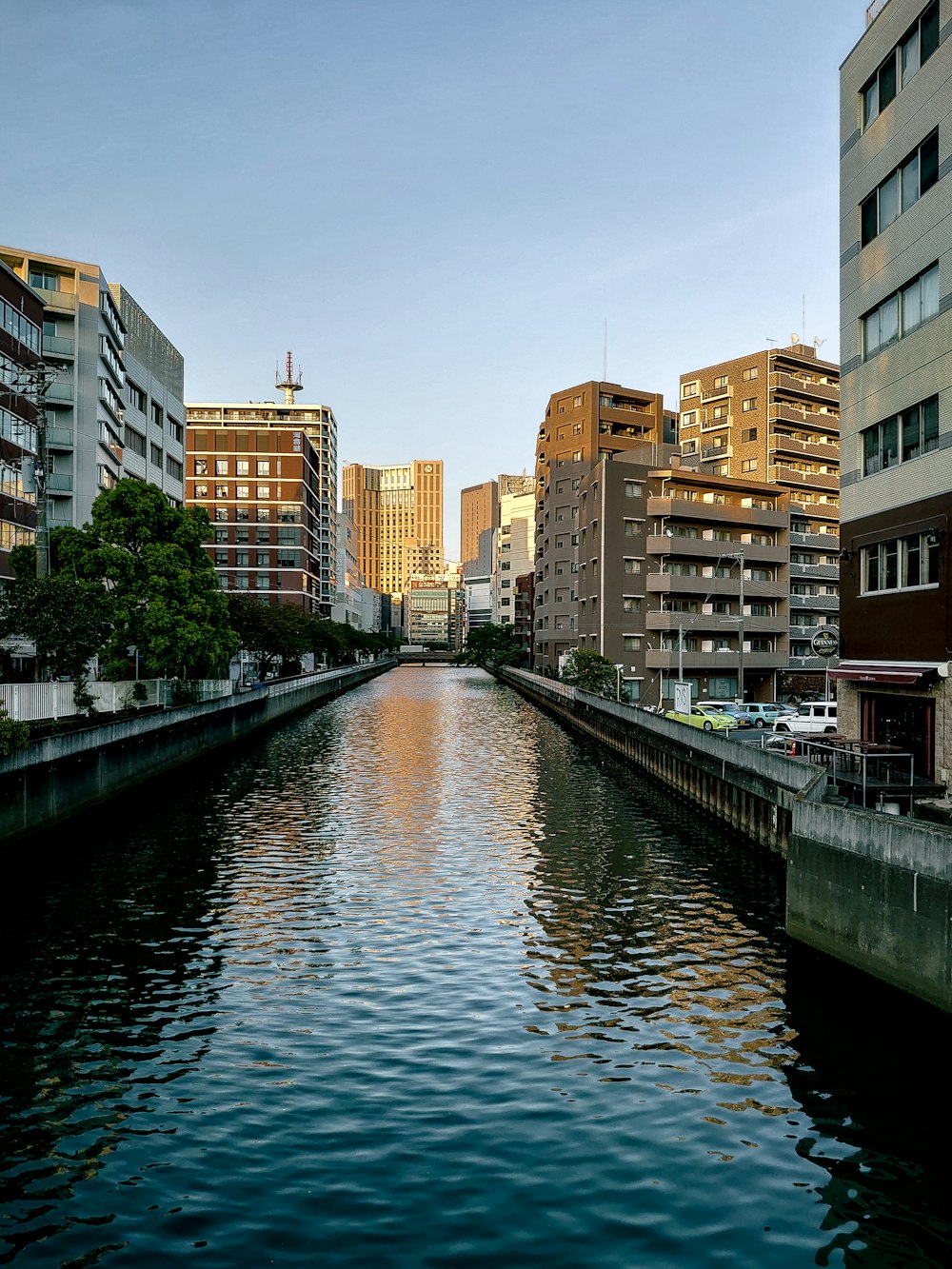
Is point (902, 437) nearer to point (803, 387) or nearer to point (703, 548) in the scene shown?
point (703, 548)

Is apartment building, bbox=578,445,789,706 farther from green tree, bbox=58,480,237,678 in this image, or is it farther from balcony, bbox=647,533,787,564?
green tree, bbox=58,480,237,678

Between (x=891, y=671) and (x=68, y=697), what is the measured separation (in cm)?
3236

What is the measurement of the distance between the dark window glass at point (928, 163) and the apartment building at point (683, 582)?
6243 cm

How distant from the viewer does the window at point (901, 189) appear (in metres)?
31.4

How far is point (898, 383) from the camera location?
33.3 metres

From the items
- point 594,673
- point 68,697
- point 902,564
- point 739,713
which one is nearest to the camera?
point 902,564

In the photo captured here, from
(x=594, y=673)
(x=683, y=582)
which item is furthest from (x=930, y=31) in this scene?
(x=683, y=582)

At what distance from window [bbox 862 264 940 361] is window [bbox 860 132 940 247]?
8.42 ft

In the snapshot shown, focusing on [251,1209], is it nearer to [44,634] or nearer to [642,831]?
[642,831]

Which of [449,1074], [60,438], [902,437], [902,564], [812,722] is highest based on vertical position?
[60,438]

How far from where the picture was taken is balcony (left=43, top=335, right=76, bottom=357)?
77188 millimetres

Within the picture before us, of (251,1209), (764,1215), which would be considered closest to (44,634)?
(251,1209)

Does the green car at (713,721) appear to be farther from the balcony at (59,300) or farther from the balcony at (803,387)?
the balcony at (59,300)

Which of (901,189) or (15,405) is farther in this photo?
(15,405)
